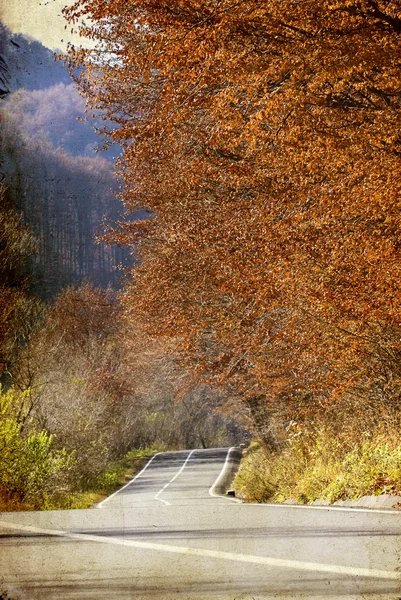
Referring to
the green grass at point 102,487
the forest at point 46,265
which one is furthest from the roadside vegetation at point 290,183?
the green grass at point 102,487

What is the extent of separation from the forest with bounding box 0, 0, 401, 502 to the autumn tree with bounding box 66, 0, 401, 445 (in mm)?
33

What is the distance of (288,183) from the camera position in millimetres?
14805

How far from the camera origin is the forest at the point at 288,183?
926cm

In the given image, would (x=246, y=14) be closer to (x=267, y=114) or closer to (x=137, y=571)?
(x=267, y=114)

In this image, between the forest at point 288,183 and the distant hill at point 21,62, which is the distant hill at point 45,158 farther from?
the forest at point 288,183

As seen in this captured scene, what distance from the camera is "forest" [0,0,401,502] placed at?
9258 mm

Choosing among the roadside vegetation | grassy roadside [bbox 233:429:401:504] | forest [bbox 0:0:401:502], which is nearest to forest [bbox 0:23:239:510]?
forest [bbox 0:0:401:502]

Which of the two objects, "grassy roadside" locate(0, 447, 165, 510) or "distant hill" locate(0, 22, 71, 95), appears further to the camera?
"grassy roadside" locate(0, 447, 165, 510)

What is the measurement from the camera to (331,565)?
13.6 feet

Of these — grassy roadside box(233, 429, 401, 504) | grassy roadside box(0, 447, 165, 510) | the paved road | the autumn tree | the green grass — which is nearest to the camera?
the paved road

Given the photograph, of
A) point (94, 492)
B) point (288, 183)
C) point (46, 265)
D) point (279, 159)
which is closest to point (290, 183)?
point (288, 183)

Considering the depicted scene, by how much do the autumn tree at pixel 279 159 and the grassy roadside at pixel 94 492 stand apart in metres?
5.01

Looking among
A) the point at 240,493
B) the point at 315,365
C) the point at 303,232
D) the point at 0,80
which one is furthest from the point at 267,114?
the point at 240,493

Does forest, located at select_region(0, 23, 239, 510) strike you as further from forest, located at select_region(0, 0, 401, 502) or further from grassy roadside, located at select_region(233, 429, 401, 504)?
grassy roadside, located at select_region(233, 429, 401, 504)
